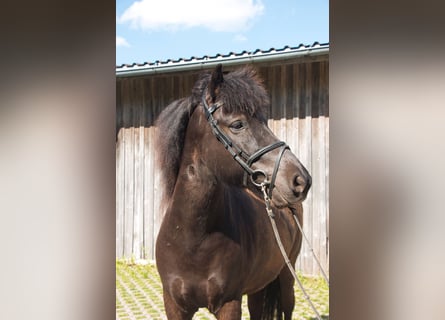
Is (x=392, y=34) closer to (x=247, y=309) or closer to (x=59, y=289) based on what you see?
(x=247, y=309)

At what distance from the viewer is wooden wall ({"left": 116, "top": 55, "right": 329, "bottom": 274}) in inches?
71.8

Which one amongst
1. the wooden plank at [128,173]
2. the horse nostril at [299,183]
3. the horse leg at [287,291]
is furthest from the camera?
the wooden plank at [128,173]

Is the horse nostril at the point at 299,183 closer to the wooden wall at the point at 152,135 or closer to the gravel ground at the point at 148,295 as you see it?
the wooden wall at the point at 152,135

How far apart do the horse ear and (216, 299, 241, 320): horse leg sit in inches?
29.5

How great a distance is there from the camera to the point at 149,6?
7.07 feet

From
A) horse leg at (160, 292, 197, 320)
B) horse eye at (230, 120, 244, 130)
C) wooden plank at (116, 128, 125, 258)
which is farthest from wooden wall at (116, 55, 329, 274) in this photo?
horse leg at (160, 292, 197, 320)

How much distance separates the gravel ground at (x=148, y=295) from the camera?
5.97 feet

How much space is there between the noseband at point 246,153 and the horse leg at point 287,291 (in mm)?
309

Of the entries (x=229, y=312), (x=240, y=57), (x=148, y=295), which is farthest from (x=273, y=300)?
(x=240, y=57)

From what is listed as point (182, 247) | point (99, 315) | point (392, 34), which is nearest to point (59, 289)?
point (99, 315)

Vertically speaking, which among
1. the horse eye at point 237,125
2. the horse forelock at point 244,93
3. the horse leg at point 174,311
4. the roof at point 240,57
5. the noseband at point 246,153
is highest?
the roof at point 240,57

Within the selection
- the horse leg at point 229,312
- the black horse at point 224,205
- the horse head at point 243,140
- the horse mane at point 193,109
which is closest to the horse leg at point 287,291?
the black horse at point 224,205

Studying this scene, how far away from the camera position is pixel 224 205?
6.30ft

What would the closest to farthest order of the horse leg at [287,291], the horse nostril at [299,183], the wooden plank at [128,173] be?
the horse nostril at [299,183] → the horse leg at [287,291] → the wooden plank at [128,173]
